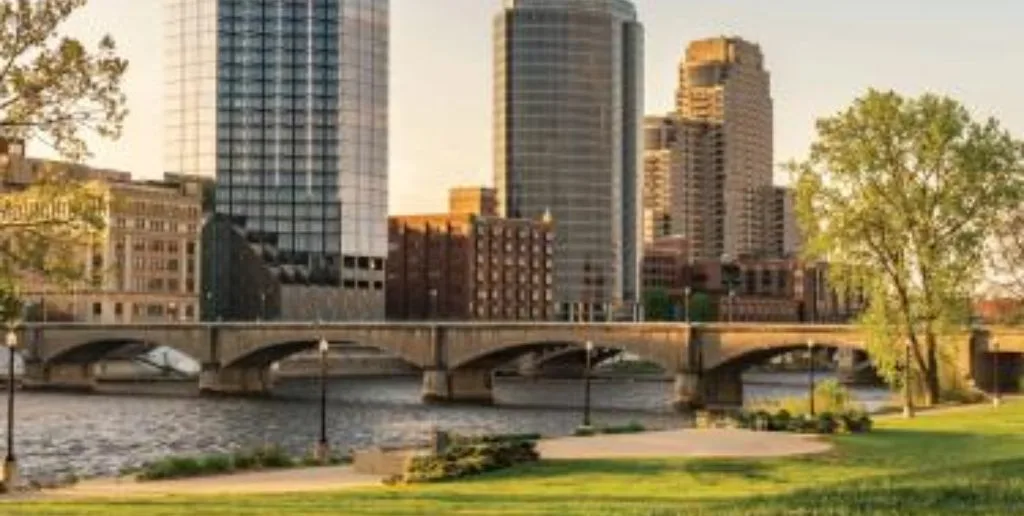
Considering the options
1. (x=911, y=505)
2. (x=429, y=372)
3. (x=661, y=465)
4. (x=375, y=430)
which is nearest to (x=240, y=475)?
(x=661, y=465)

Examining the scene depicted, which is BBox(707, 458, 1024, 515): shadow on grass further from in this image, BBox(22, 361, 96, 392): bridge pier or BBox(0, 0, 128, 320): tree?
BBox(22, 361, 96, 392): bridge pier

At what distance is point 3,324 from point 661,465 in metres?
17.5

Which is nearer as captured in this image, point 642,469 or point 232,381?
point 642,469

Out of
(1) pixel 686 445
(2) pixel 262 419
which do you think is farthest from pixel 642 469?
(2) pixel 262 419

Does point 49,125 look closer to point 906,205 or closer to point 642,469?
point 642,469

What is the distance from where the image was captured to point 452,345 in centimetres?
14688

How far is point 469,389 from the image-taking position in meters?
147

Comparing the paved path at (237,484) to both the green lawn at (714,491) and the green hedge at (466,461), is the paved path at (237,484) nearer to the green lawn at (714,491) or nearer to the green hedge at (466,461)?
the green hedge at (466,461)

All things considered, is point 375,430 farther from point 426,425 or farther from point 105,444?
point 105,444

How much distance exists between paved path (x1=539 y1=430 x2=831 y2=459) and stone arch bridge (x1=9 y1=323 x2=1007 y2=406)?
5442 cm

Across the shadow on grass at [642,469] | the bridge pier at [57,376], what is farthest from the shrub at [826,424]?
the bridge pier at [57,376]

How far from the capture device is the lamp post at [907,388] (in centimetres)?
7062

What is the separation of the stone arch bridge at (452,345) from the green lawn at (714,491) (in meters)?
63.9

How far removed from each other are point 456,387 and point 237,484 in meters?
104
